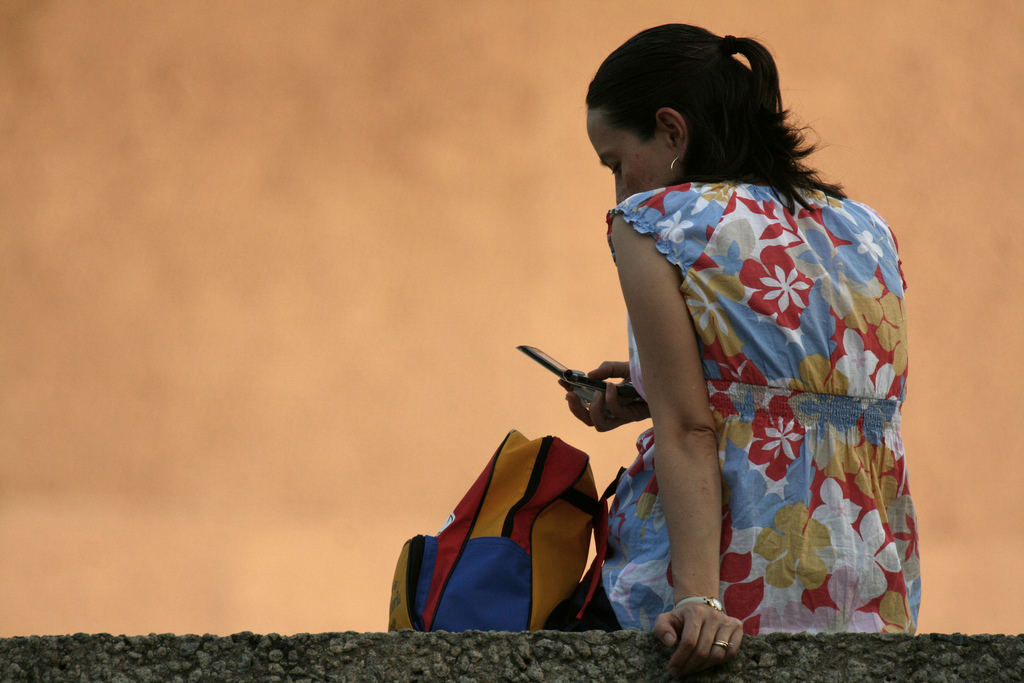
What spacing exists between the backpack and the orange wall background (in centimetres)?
230

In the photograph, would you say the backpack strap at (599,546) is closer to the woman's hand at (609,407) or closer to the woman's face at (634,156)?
the woman's hand at (609,407)

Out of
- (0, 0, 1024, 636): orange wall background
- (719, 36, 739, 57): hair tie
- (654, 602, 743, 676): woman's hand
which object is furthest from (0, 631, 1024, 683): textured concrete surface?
(0, 0, 1024, 636): orange wall background

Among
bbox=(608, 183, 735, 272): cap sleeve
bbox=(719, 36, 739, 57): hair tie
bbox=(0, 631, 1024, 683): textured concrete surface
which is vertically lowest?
bbox=(0, 631, 1024, 683): textured concrete surface

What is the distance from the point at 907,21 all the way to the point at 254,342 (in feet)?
8.00

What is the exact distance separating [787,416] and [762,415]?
18 mm

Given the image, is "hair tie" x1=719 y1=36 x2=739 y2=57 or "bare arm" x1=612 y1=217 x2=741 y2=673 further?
"hair tie" x1=719 y1=36 x2=739 y2=57

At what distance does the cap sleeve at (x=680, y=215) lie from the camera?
710 mm

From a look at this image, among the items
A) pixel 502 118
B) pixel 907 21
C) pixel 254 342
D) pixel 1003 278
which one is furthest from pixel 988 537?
pixel 254 342

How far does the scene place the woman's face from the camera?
32.5 inches

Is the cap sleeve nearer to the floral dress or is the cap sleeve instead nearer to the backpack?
the floral dress

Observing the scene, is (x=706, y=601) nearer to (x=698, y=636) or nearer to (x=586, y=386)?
(x=698, y=636)

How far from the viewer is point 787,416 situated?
710 millimetres

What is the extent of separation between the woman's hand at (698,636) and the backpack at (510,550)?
0.15m

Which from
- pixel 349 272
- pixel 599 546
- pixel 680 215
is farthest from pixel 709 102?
pixel 349 272
